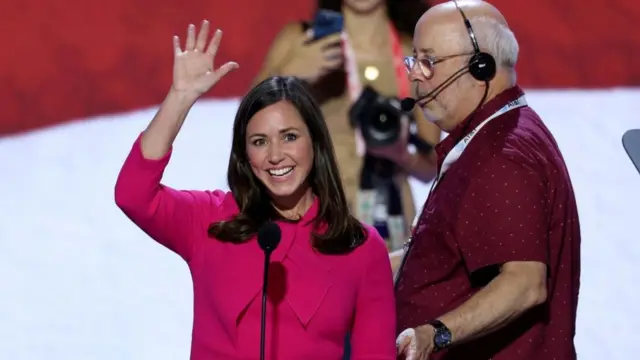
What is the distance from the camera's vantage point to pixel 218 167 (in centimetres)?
480

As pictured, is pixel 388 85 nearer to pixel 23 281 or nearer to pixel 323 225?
pixel 323 225

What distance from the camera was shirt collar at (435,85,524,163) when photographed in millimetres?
2229

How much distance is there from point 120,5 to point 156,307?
1.29m

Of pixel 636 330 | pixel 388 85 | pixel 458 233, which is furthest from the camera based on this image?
pixel 636 330

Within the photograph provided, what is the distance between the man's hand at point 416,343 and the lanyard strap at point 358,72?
3.43ft

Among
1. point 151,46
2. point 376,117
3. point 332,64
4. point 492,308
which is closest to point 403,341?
point 492,308

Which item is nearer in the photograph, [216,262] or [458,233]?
[216,262]

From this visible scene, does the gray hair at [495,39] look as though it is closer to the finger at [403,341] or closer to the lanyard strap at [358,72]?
the finger at [403,341]

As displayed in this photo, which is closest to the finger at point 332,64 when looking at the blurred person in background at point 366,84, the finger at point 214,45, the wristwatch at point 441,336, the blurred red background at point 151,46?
the blurred person in background at point 366,84

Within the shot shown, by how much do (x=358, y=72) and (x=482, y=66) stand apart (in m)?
0.90

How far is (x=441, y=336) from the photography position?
2039mm

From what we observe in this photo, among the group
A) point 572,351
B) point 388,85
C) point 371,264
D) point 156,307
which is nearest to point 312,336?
point 371,264

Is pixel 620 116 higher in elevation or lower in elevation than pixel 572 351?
higher

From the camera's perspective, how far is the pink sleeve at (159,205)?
6.37ft
